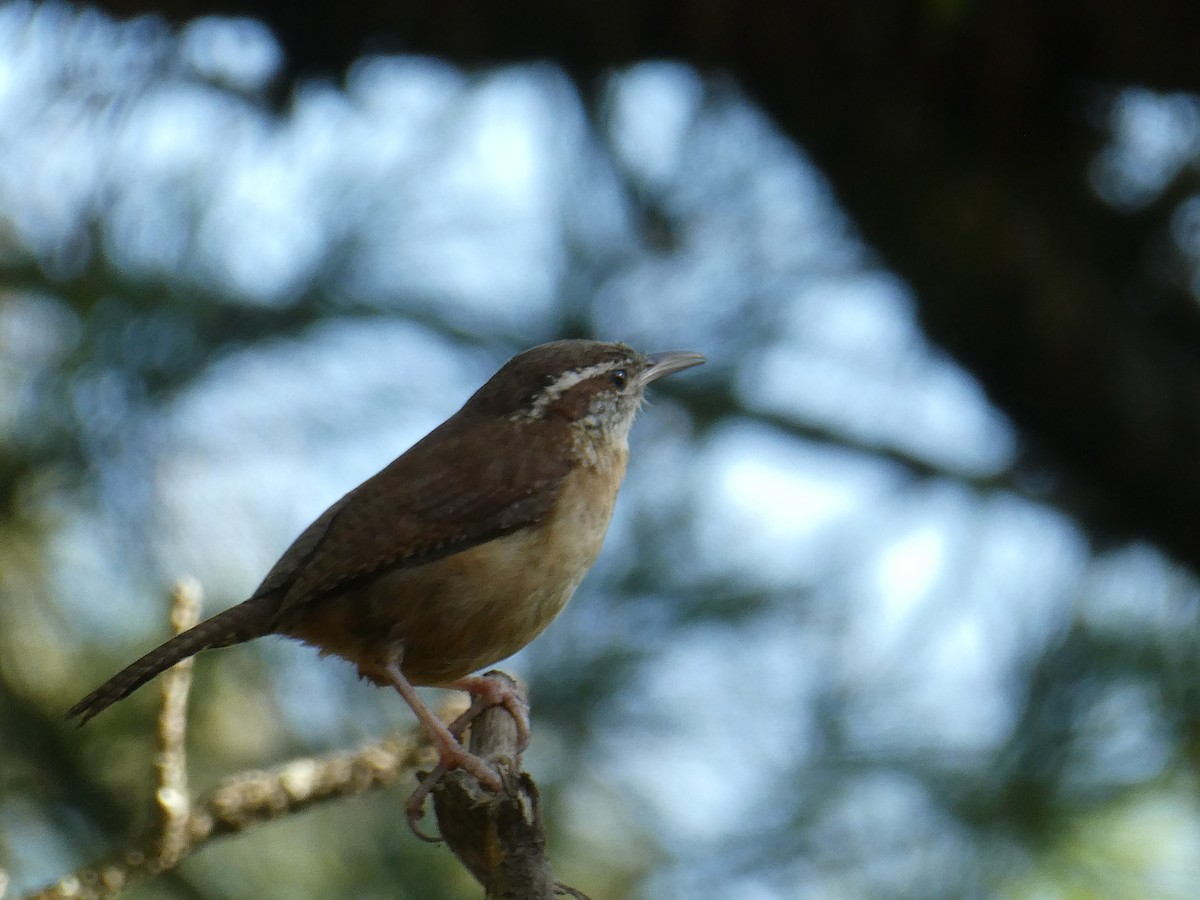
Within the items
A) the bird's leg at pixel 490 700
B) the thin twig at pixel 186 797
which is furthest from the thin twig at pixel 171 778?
the bird's leg at pixel 490 700

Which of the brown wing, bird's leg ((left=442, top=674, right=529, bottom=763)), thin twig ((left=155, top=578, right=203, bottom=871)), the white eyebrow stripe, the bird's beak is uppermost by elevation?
the bird's beak

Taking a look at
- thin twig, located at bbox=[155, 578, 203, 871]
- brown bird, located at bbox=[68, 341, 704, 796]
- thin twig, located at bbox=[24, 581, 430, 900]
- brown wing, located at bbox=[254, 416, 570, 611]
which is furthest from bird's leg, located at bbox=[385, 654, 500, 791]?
thin twig, located at bbox=[155, 578, 203, 871]

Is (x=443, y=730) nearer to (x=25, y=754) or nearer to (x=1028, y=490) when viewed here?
(x=25, y=754)

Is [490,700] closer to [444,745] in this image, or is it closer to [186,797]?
[444,745]

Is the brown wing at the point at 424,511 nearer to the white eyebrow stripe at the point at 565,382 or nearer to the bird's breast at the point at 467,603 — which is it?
the bird's breast at the point at 467,603

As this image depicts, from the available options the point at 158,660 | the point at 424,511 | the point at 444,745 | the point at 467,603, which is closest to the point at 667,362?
the point at 424,511

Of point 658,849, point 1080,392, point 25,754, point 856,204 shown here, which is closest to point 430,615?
point 25,754

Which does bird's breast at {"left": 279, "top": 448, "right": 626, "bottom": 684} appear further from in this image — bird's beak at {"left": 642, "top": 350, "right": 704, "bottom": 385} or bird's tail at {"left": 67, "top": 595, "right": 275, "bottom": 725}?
bird's beak at {"left": 642, "top": 350, "right": 704, "bottom": 385}
